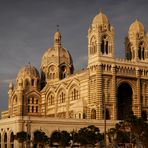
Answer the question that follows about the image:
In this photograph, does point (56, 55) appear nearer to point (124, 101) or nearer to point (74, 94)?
point (74, 94)

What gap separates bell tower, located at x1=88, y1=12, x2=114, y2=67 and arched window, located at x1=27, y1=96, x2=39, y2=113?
79.3 feet

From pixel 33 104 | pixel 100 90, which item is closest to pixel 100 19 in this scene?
pixel 100 90

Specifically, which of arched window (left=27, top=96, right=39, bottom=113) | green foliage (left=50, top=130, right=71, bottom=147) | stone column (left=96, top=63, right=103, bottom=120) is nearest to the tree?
green foliage (left=50, top=130, right=71, bottom=147)

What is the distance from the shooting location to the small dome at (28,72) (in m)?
101

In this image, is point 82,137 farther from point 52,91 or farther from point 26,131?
point 52,91

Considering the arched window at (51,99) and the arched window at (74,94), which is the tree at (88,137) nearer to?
the arched window at (74,94)

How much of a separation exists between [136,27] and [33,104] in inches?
1159

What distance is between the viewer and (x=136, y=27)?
284 ft

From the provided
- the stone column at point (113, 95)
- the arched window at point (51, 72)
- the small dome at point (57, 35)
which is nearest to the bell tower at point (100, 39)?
the stone column at point (113, 95)

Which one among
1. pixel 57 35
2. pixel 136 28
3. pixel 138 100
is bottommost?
pixel 138 100

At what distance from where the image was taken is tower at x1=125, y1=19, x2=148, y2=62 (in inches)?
3332

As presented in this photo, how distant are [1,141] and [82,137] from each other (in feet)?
73.3

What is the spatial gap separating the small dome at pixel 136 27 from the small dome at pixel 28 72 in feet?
86.2

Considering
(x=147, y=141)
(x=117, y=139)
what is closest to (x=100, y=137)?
(x=117, y=139)
